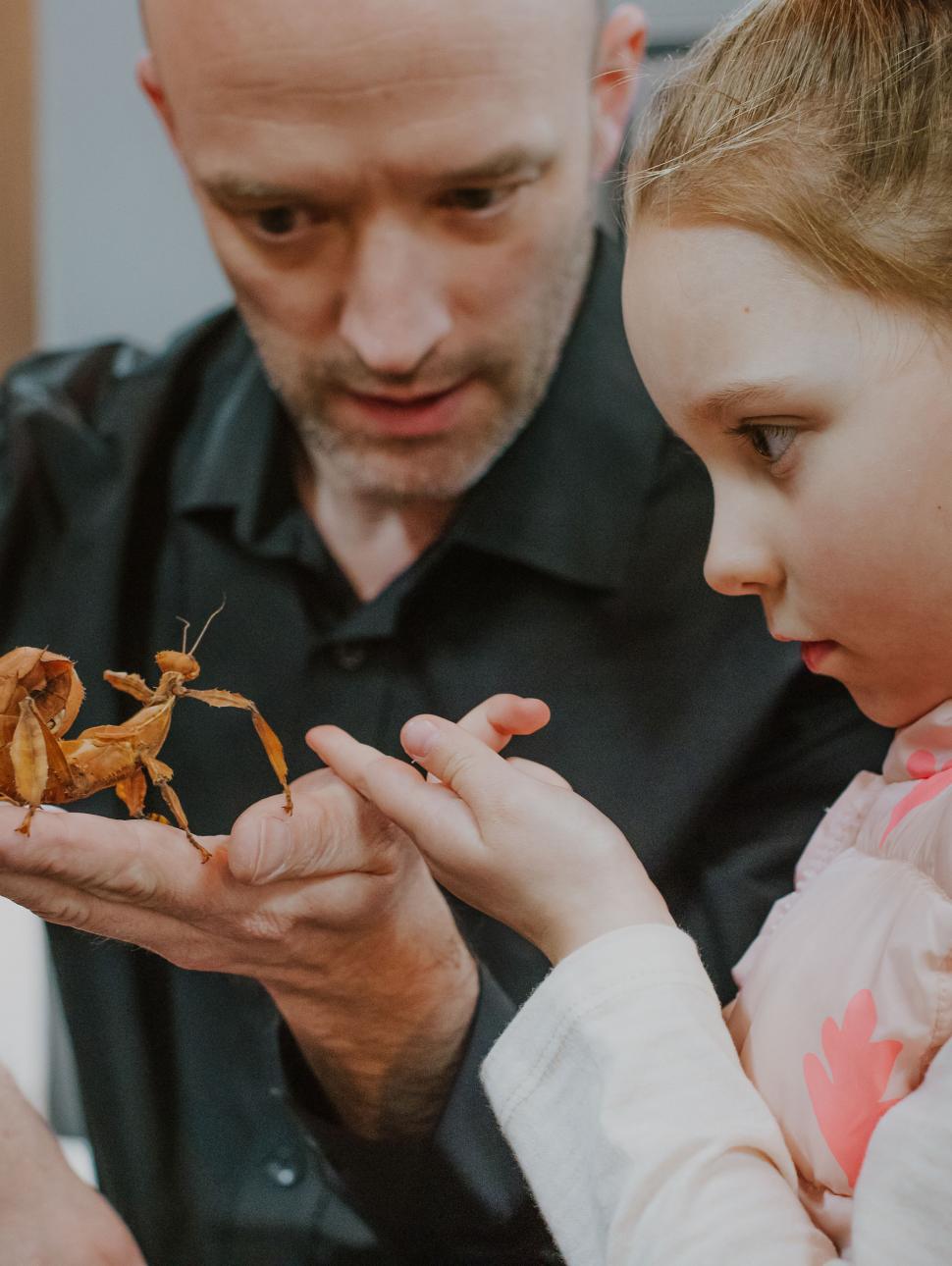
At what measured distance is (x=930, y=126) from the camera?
525 mm

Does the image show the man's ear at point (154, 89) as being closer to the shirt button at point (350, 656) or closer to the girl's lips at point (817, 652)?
the shirt button at point (350, 656)

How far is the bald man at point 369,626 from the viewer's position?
70cm

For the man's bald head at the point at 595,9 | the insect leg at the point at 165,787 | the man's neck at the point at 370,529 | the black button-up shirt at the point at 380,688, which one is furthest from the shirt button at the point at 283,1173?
the man's bald head at the point at 595,9

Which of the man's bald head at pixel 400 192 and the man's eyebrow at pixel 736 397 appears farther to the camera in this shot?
the man's bald head at pixel 400 192

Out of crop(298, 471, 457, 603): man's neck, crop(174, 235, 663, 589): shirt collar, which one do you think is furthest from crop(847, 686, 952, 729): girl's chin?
crop(298, 471, 457, 603): man's neck

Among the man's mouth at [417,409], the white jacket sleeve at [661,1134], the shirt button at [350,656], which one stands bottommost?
the white jacket sleeve at [661,1134]

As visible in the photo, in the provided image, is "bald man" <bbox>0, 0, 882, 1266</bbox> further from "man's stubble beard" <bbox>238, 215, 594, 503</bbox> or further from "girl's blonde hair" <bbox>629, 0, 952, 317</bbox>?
"girl's blonde hair" <bbox>629, 0, 952, 317</bbox>

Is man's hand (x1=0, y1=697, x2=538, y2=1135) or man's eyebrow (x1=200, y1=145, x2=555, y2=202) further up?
man's eyebrow (x1=200, y1=145, x2=555, y2=202)

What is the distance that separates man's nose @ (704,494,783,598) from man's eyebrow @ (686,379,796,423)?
1.6 inches

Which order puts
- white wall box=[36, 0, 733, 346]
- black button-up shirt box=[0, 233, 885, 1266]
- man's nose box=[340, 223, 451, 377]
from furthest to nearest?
1. white wall box=[36, 0, 733, 346]
2. man's nose box=[340, 223, 451, 377]
3. black button-up shirt box=[0, 233, 885, 1266]

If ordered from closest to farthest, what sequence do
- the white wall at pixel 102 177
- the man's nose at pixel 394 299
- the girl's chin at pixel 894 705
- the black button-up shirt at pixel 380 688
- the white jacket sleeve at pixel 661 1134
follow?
the white jacket sleeve at pixel 661 1134
the girl's chin at pixel 894 705
the black button-up shirt at pixel 380 688
the man's nose at pixel 394 299
the white wall at pixel 102 177

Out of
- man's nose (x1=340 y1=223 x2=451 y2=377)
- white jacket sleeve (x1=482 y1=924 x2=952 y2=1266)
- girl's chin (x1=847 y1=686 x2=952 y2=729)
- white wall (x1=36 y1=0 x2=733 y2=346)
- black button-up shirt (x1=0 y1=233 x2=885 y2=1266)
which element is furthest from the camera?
white wall (x1=36 y1=0 x2=733 y2=346)

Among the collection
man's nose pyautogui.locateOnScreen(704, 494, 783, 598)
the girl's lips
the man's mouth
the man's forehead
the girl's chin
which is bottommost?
the girl's chin

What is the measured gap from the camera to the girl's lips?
2.00 feet
